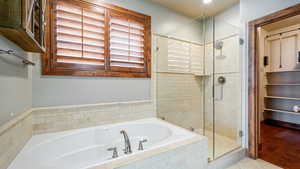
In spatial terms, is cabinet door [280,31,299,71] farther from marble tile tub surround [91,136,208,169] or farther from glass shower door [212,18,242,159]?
marble tile tub surround [91,136,208,169]

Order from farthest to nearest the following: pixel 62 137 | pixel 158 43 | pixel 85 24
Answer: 1. pixel 158 43
2. pixel 85 24
3. pixel 62 137

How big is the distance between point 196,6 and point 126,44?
1562 mm

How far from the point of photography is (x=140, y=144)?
1.92 metres

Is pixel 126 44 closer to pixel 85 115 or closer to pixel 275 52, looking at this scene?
pixel 85 115

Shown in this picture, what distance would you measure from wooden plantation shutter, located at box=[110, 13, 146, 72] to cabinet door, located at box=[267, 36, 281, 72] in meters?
3.61

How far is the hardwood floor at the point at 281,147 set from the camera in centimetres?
193

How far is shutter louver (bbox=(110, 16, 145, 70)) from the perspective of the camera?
212 cm

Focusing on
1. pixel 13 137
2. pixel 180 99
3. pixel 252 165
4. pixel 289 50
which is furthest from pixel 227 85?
pixel 13 137

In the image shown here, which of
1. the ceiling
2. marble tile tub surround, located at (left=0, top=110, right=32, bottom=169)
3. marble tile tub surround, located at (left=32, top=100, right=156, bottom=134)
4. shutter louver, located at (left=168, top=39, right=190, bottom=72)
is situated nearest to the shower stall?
shutter louver, located at (left=168, top=39, right=190, bottom=72)

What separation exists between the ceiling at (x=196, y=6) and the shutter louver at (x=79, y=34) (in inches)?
47.6

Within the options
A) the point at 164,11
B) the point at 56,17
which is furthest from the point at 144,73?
the point at 56,17

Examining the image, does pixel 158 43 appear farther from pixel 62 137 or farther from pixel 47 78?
pixel 62 137

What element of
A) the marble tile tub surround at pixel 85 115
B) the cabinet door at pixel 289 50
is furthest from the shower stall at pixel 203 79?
the cabinet door at pixel 289 50

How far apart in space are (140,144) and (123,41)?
1585mm
